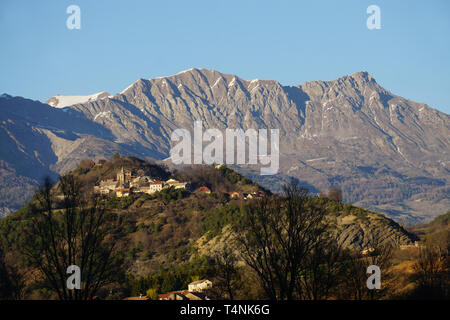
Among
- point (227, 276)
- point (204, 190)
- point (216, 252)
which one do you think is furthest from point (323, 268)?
point (204, 190)

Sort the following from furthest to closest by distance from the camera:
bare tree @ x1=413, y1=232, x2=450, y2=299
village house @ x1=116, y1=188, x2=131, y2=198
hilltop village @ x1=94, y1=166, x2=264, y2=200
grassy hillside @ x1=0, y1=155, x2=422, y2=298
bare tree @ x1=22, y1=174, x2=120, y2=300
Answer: hilltop village @ x1=94, y1=166, x2=264, y2=200 → village house @ x1=116, y1=188, x2=131, y2=198 → grassy hillside @ x1=0, y1=155, x2=422, y2=298 → bare tree @ x1=413, y1=232, x2=450, y2=299 → bare tree @ x1=22, y1=174, x2=120, y2=300

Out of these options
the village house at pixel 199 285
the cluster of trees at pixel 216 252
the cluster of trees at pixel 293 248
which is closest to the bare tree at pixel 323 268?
the cluster of trees at pixel 293 248

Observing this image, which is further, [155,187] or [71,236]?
[155,187]

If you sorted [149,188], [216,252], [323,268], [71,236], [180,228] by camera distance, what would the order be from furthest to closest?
[149,188]
[180,228]
[216,252]
[323,268]
[71,236]

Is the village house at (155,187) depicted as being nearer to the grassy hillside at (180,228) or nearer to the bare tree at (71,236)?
the grassy hillside at (180,228)

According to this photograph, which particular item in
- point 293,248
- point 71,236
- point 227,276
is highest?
point 71,236

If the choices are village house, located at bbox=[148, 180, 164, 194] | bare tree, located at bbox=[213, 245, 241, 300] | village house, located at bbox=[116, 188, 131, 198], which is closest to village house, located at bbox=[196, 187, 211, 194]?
village house, located at bbox=[148, 180, 164, 194]

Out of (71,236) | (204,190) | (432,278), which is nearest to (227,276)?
(71,236)

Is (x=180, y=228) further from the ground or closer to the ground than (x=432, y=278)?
closer to the ground

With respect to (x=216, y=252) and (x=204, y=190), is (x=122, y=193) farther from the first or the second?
(x=216, y=252)

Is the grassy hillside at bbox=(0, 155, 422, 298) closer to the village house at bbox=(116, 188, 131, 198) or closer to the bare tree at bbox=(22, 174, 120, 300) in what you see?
the village house at bbox=(116, 188, 131, 198)

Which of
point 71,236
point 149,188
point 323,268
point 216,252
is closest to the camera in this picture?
point 71,236

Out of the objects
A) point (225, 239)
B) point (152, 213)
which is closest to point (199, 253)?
point (225, 239)
